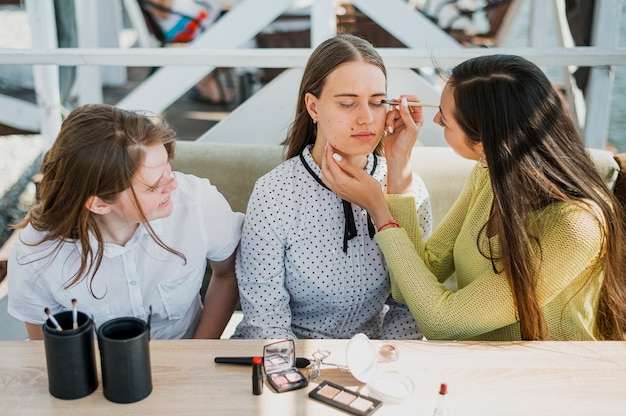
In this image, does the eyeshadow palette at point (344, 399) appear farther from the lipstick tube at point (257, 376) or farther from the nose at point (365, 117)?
the nose at point (365, 117)

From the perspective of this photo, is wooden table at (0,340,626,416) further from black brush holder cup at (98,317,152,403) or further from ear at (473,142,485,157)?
ear at (473,142,485,157)

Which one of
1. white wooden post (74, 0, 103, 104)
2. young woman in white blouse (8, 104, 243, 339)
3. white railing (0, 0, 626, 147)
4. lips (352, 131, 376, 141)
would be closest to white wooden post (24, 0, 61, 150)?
white railing (0, 0, 626, 147)

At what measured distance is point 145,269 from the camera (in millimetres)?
1538

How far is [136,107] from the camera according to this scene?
9.08ft

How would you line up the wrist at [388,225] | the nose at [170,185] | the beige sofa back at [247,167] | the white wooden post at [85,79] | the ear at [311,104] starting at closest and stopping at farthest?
1. the nose at [170,185]
2. the wrist at [388,225]
3. the ear at [311,104]
4. the beige sofa back at [247,167]
5. the white wooden post at [85,79]

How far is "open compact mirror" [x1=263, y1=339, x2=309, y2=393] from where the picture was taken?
1172mm

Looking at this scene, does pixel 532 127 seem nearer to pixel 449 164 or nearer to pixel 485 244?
pixel 485 244

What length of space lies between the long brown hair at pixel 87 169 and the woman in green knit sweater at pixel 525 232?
0.61 metres

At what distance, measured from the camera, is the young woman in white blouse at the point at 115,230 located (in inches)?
54.3

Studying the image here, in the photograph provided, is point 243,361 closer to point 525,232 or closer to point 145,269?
point 145,269

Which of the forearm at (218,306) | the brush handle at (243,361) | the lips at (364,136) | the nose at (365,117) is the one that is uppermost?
the nose at (365,117)

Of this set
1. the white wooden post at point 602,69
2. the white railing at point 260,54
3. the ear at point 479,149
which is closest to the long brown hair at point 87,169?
the ear at point 479,149

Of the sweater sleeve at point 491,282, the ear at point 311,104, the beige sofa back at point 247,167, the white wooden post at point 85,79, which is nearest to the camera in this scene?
the sweater sleeve at point 491,282

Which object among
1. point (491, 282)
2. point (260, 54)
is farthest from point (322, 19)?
point (491, 282)
